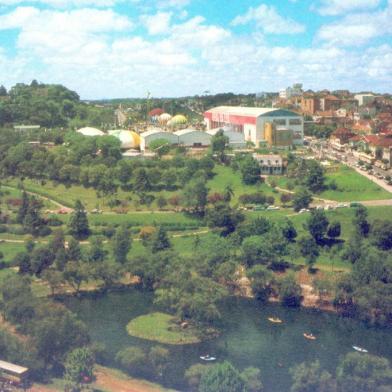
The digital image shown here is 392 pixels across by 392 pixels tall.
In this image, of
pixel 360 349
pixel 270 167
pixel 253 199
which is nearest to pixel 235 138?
pixel 270 167

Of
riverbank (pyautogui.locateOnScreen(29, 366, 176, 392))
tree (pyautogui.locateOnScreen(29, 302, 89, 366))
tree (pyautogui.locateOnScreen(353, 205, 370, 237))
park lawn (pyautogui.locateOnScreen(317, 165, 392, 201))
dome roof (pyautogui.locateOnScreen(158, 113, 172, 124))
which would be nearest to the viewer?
riverbank (pyautogui.locateOnScreen(29, 366, 176, 392))

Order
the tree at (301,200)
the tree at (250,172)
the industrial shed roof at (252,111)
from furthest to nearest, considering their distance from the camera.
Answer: the industrial shed roof at (252,111)
the tree at (250,172)
the tree at (301,200)

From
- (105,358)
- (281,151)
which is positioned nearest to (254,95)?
(281,151)

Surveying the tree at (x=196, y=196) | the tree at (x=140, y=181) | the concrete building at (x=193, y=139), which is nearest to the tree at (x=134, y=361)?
the tree at (x=196, y=196)

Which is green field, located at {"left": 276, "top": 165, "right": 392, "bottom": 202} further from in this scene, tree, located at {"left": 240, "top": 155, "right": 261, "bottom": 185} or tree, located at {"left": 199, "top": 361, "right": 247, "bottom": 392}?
tree, located at {"left": 199, "top": 361, "right": 247, "bottom": 392}

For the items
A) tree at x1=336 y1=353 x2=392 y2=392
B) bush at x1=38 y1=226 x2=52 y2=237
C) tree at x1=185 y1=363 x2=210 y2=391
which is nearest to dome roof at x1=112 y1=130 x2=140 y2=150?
bush at x1=38 y1=226 x2=52 y2=237

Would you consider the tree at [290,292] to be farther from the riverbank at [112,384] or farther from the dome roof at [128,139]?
the dome roof at [128,139]
